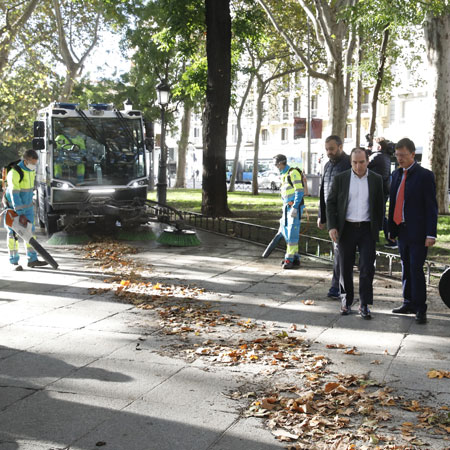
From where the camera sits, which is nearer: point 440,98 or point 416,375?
point 416,375

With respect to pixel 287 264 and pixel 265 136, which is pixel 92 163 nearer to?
pixel 287 264

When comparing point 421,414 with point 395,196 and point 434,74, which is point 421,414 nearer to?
point 395,196

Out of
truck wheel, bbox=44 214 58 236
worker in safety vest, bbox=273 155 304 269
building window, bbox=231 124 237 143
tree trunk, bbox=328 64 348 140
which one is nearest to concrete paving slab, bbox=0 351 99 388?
worker in safety vest, bbox=273 155 304 269

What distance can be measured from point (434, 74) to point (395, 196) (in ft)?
40.4

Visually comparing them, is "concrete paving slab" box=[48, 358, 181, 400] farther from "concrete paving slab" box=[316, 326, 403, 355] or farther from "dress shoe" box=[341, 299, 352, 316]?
"dress shoe" box=[341, 299, 352, 316]

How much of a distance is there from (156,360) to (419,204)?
10.7ft

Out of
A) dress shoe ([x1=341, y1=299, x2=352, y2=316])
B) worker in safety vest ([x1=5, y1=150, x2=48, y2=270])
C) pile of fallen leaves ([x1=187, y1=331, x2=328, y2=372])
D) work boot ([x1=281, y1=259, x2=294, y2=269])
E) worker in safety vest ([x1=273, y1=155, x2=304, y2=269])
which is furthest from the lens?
work boot ([x1=281, y1=259, x2=294, y2=269])

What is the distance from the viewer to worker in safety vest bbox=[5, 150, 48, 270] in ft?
32.5

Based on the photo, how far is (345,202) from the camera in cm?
703

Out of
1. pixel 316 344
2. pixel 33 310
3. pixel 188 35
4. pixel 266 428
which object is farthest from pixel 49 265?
pixel 188 35

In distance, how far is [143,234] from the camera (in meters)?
14.1

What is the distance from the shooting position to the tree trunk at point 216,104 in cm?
1756

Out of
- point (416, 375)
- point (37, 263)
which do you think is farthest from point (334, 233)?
point (37, 263)

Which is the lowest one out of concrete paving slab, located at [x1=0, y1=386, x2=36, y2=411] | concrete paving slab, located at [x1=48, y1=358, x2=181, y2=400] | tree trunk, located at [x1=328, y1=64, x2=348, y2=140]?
concrete paving slab, located at [x1=0, y1=386, x2=36, y2=411]
